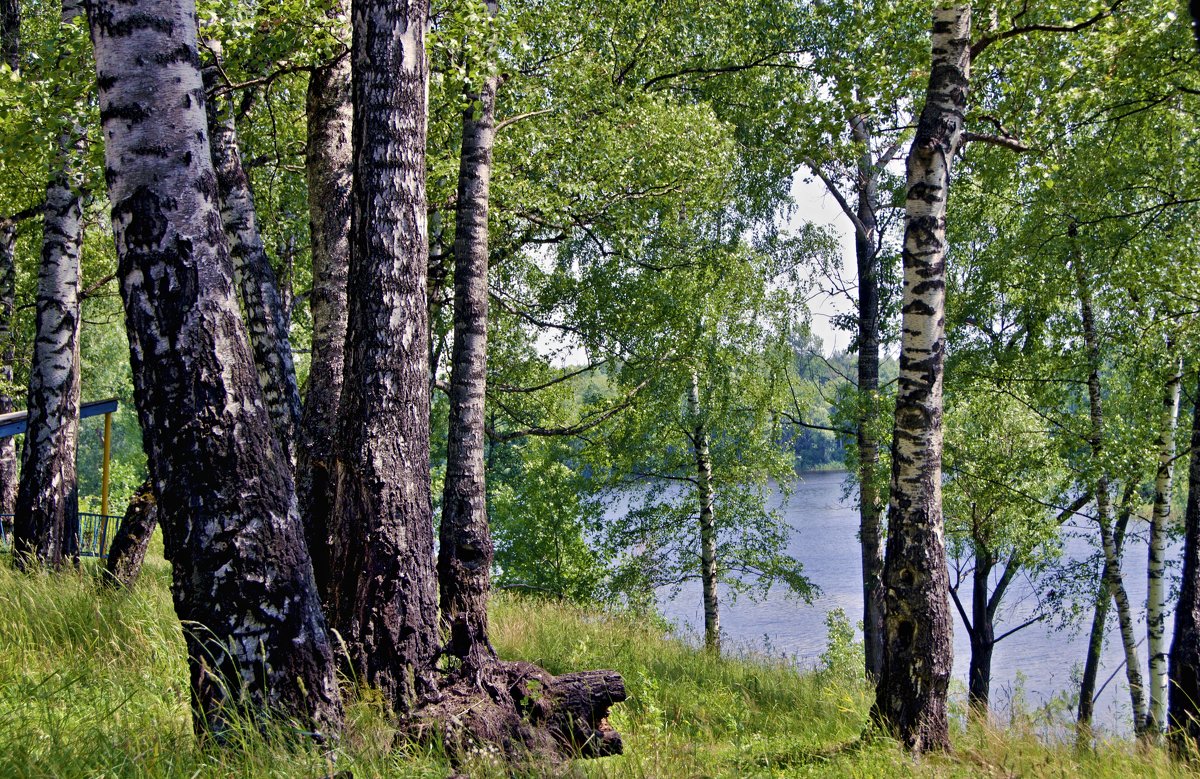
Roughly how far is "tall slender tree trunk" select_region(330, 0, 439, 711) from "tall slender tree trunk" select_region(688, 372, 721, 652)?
46.1ft

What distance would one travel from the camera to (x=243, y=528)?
10.4 feet

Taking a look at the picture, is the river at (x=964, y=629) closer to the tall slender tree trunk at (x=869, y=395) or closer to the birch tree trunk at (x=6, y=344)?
the tall slender tree trunk at (x=869, y=395)

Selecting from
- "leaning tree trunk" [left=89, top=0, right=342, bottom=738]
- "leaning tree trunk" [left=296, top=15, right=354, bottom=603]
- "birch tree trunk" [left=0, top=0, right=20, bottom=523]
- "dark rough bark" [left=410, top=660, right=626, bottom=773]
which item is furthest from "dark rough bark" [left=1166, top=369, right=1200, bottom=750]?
"birch tree trunk" [left=0, top=0, right=20, bottom=523]

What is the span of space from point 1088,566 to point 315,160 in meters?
20.0

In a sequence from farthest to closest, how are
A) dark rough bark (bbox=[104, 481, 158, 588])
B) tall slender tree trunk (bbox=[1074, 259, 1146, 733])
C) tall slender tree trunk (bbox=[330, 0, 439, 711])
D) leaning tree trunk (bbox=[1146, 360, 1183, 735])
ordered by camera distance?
tall slender tree trunk (bbox=[1074, 259, 1146, 733])
leaning tree trunk (bbox=[1146, 360, 1183, 735])
dark rough bark (bbox=[104, 481, 158, 588])
tall slender tree trunk (bbox=[330, 0, 439, 711])

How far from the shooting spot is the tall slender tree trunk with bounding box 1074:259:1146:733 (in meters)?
13.3

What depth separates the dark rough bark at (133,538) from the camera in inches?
292

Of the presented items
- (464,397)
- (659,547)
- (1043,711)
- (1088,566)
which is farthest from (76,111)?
(1088,566)

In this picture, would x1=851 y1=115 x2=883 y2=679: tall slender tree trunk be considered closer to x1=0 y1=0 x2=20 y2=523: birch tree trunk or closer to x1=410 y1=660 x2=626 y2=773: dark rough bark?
x1=410 y1=660 x2=626 y2=773: dark rough bark

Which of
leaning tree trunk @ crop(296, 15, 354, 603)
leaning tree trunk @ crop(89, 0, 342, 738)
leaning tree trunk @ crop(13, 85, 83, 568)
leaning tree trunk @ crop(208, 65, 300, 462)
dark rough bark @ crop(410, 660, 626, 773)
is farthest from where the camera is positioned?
leaning tree trunk @ crop(13, 85, 83, 568)

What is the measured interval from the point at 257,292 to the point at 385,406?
7.85 feet

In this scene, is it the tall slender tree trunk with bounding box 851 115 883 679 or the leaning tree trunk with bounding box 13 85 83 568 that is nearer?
the leaning tree trunk with bounding box 13 85 83 568

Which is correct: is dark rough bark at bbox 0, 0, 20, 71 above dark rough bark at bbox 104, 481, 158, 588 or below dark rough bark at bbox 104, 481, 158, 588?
above

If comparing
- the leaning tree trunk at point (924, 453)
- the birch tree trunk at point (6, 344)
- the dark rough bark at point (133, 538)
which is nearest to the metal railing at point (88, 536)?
the birch tree trunk at point (6, 344)
